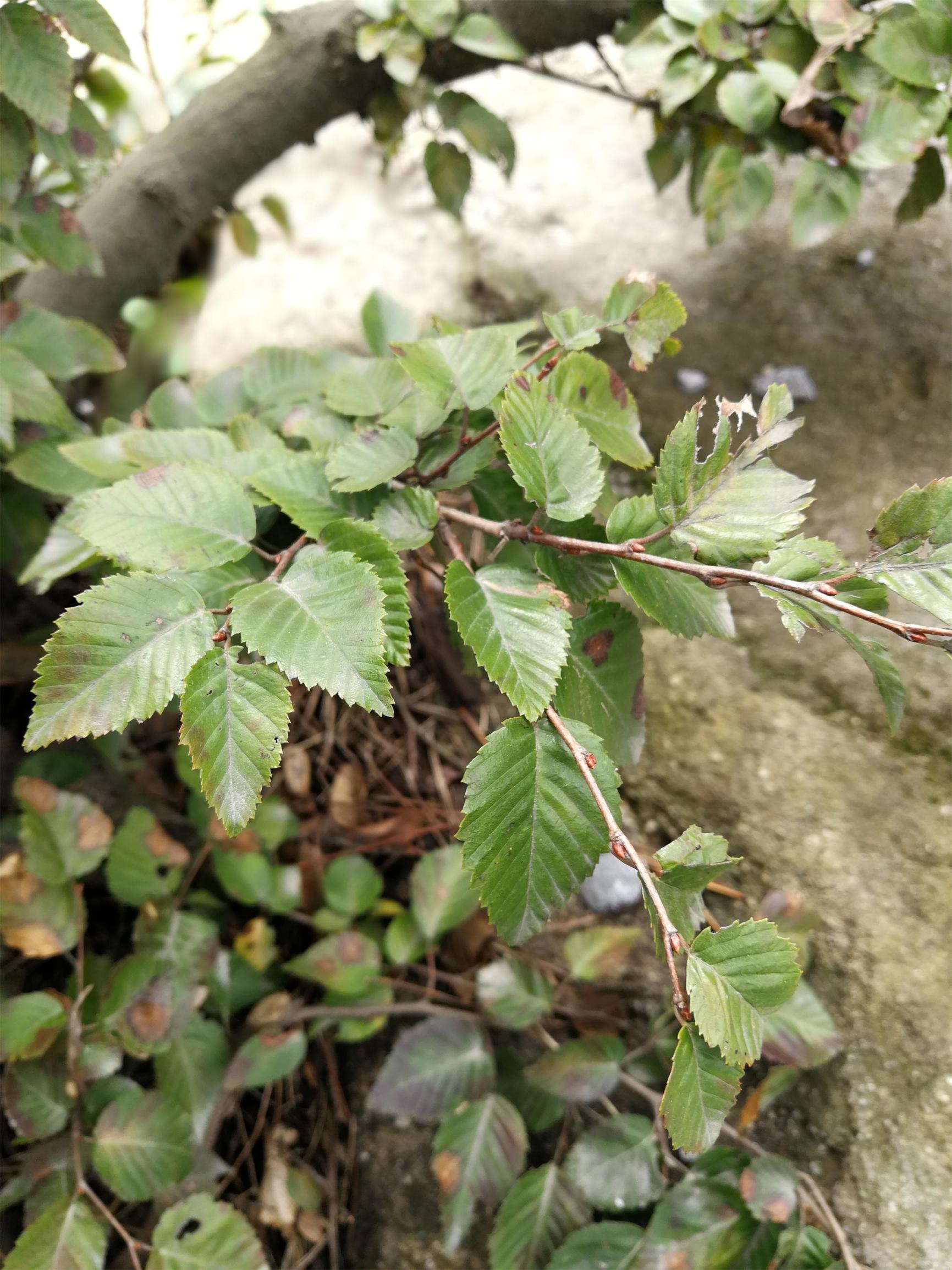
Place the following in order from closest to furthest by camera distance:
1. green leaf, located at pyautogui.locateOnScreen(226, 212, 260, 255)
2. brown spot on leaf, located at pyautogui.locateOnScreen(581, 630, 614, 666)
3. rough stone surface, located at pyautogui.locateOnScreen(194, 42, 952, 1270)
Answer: brown spot on leaf, located at pyautogui.locateOnScreen(581, 630, 614, 666) < rough stone surface, located at pyautogui.locateOnScreen(194, 42, 952, 1270) < green leaf, located at pyautogui.locateOnScreen(226, 212, 260, 255)

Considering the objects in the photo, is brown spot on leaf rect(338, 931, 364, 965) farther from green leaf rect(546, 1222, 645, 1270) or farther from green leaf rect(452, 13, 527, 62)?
green leaf rect(452, 13, 527, 62)

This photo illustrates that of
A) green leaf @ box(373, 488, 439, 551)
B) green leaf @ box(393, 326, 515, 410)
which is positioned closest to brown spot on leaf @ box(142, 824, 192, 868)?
green leaf @ box(373, 488, 439, 551)

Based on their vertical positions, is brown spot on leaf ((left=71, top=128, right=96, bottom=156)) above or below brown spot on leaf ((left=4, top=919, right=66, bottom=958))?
above

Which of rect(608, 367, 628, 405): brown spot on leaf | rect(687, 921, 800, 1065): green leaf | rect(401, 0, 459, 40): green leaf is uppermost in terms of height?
rect(401, 0, 459, 40): green leaf

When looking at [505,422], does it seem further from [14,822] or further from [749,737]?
[14,822]

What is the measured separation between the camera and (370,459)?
0.86 m

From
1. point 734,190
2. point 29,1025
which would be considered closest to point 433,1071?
point 29,1025

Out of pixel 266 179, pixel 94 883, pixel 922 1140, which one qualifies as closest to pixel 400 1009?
pixel 94 883

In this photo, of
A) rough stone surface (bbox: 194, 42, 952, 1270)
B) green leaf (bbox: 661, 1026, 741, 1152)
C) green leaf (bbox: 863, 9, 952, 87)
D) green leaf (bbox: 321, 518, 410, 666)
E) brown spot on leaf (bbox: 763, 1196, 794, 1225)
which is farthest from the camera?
green leaf (bbox: 863, 9, 952, 87)

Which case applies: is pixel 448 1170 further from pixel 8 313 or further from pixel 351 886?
pixel 8 313

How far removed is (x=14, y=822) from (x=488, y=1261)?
0.97 metres

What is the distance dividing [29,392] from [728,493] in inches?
40.7

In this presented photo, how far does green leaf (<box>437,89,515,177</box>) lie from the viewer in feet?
4.52

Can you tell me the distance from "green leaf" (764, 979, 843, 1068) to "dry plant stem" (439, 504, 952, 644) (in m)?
0.56
